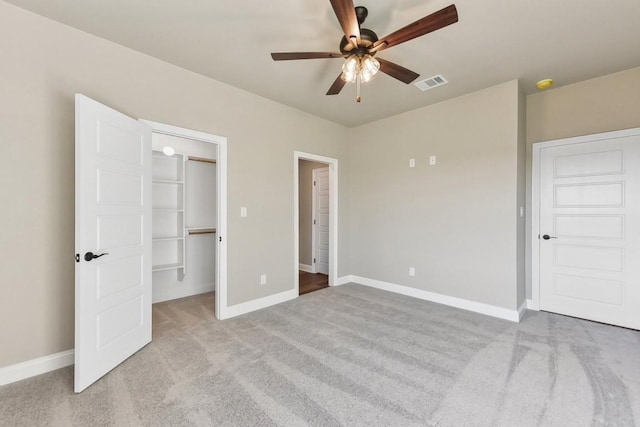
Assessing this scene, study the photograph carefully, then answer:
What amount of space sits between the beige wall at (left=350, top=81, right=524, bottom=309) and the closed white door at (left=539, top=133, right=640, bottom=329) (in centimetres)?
70

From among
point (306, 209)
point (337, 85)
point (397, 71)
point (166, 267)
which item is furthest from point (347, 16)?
point (306, 209)

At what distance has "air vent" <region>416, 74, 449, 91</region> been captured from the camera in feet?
9.99

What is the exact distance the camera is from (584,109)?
314cm

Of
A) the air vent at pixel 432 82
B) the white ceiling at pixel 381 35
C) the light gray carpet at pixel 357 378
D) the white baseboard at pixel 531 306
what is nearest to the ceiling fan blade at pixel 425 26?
the white ceiling at pixel 381 35

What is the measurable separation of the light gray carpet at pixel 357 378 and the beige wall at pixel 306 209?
272 centimetres

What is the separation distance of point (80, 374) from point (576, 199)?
5065 millimetres

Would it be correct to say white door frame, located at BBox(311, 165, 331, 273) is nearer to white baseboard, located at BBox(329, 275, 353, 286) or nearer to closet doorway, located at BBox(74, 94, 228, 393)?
white baseboard, located at BBox(329, 275, 353, 286)

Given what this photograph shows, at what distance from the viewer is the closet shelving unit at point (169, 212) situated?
3756 mm

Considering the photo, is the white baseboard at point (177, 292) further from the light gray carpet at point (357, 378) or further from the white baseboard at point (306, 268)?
the white baseboard at point (306, 268)

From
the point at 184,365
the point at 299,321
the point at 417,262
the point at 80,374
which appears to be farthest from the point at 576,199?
the point at 80,374

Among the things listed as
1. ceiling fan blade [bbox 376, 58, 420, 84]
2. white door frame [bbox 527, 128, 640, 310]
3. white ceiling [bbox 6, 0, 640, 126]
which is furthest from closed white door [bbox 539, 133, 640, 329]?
ceiling fan blade [bbox 376, 58, 420, 84]

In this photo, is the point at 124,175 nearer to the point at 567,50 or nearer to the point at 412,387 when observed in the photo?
the point at 412,387

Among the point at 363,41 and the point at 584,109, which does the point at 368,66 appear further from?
the point at 584,109

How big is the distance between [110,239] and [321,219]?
380cm
